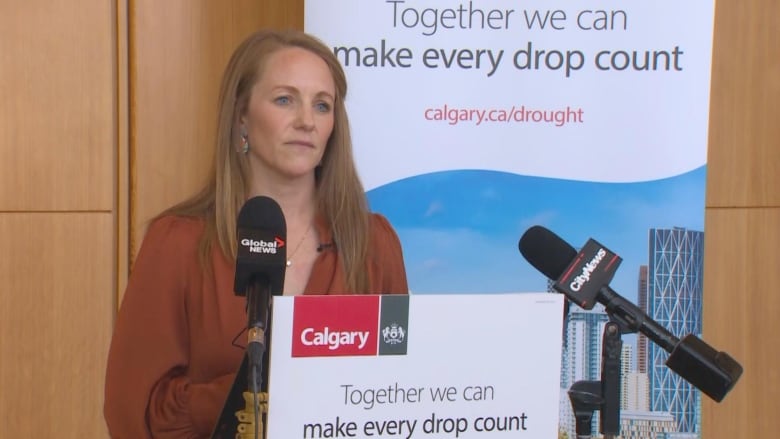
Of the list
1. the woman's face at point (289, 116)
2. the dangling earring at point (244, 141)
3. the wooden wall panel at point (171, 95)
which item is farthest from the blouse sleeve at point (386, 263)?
the wooden wall panel at point (171, 95)

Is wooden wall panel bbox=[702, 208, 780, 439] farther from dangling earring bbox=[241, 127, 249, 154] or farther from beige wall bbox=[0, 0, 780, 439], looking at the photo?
dangling earring bbox=[241, 127, 249, 154]

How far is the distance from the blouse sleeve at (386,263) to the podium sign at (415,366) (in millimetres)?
922

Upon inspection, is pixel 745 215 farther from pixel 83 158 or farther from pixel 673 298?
pixel 83 158

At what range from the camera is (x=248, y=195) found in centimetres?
217

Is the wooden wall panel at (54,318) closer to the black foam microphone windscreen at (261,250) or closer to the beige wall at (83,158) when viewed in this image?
the beige wall at (83,158)

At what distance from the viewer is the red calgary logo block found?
1.26 meters

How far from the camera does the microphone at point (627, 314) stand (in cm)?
147

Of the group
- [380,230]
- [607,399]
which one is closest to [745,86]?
[380,230]

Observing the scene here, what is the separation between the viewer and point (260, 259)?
129 cm

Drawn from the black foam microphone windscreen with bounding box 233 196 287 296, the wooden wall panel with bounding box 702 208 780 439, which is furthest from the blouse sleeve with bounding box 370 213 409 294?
the wooden wall panel with bounding box 702 208 780 439

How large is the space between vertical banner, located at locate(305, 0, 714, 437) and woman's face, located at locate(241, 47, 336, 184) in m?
0.65

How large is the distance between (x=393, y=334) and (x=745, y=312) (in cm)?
266

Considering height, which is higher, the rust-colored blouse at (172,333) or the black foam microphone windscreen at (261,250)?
the black foam microphone windscreen at (261,250)

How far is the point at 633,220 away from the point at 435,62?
81cm
